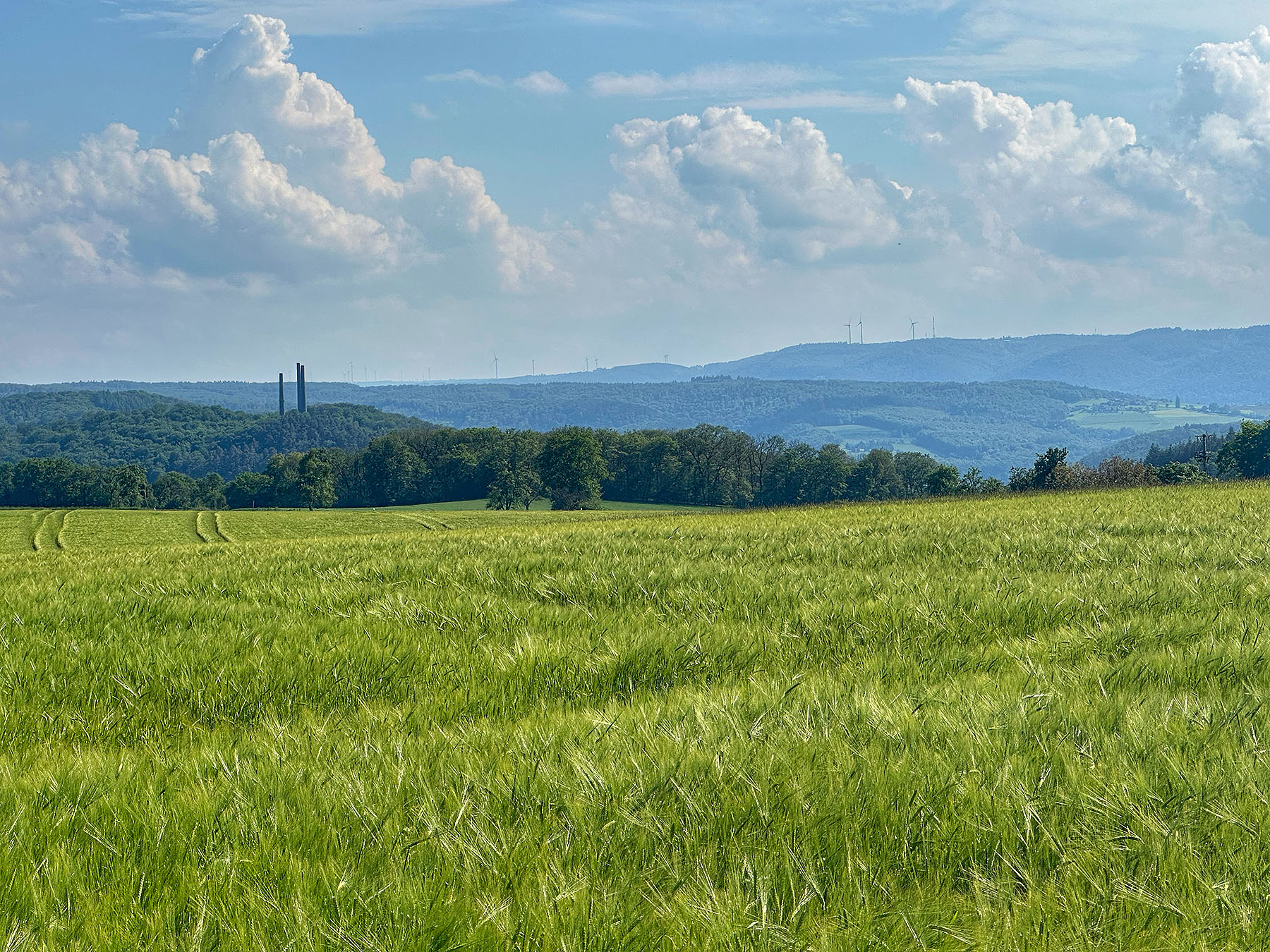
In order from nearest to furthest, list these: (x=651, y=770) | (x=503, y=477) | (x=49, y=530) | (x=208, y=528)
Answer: (x=651, y=770) → (x=49, y=530) → (x=208, y=528) → (x=503, y=477)

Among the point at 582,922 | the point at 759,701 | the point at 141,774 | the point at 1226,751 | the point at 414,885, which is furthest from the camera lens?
the point at 759,701

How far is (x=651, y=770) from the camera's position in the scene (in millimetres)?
3264

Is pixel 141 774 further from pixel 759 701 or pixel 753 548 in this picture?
pixel 753 548

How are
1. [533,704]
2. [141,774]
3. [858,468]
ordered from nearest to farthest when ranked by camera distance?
[141,774] < [533,704] < [858,468]

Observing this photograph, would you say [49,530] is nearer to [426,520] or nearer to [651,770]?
[426,520]

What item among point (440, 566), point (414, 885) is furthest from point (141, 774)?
point (440, 566)

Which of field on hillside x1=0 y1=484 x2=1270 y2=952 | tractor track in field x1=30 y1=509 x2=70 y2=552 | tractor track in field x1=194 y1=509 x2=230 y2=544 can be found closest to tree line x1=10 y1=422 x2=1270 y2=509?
tractor track in field x1=194 y1=509 x2=230 y2=544

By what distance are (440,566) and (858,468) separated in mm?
140781

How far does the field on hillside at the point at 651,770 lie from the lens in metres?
2.31

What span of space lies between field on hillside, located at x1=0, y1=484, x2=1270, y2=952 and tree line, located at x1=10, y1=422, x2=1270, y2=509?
394 ft

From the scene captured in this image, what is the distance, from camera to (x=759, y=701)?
13.7 feet

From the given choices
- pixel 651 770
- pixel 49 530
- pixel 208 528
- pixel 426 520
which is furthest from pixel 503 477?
pixel 651 770

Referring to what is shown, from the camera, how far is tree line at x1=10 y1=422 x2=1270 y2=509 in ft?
439

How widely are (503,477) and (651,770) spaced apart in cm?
12559
